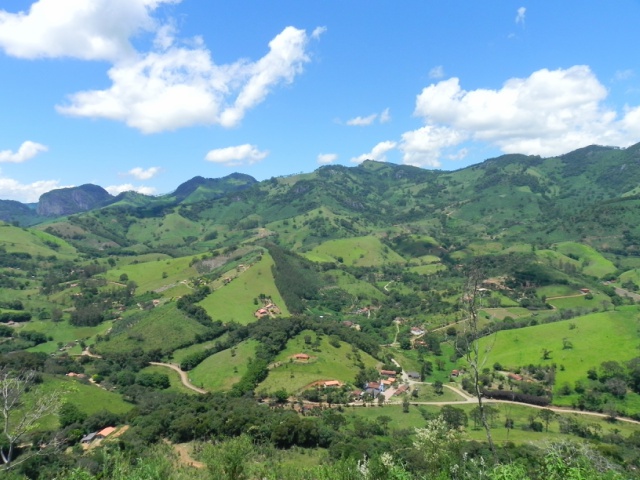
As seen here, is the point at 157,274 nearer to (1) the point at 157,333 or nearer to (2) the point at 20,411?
(1) the point at 157,333

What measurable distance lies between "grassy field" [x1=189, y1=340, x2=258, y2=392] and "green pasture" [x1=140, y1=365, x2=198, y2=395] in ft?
9.90

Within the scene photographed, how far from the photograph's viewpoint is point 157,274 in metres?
188

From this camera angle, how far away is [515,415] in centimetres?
8088

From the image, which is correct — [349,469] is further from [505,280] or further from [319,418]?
[505,280]

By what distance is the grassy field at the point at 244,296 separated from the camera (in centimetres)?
13438

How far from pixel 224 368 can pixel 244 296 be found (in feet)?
171

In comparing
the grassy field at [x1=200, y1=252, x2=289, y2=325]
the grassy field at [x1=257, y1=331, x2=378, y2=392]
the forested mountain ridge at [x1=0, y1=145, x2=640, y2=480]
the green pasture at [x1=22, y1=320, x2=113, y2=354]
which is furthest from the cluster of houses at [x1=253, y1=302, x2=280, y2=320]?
the green pasture at [x1=22, y1=320, x2=113, y2=354]

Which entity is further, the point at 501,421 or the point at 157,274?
the point at 157,274

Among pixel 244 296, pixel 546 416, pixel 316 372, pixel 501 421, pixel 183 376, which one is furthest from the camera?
pixel 244 296

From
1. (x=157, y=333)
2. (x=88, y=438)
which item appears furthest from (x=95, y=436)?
(x=157, y=333)

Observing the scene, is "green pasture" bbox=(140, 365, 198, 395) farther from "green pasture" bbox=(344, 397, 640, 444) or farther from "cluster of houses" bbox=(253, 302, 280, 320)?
"cluster of houses" bbox=(253, 302, 280, 320)

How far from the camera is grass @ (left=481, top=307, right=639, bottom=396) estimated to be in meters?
97.6

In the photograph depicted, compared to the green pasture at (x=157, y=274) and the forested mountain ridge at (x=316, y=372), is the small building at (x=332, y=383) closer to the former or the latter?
the forested mountain ridge at (x=316, y=372)

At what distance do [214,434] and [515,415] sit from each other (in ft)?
190
